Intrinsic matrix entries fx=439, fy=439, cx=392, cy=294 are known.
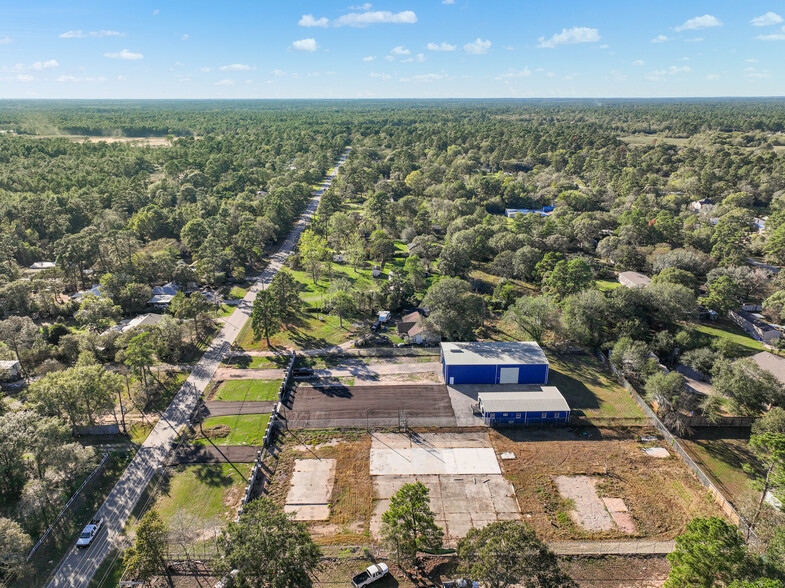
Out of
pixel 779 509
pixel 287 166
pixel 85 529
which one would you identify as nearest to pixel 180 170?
pixel 287 166

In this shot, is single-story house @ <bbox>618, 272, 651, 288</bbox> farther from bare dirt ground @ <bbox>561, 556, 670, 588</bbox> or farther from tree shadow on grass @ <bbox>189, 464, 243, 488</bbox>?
tree shadow on grass @ <bbox>189, 464, 243, 488</bbox>

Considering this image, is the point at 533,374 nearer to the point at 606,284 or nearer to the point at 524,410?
the point at 524,410

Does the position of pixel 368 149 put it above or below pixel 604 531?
above

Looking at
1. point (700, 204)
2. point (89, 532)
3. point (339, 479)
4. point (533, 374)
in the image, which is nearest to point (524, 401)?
point (533, 374)

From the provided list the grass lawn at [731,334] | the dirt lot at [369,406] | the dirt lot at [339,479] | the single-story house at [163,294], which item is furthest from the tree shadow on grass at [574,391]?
the single-story house at [163,294]

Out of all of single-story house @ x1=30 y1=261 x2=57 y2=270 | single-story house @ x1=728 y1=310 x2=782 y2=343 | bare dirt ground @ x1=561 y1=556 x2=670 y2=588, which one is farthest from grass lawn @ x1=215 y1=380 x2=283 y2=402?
single-story house @ x1=728 y1=310 x2=782 y2=343

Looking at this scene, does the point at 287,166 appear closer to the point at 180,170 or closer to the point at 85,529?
the point at 180,170
